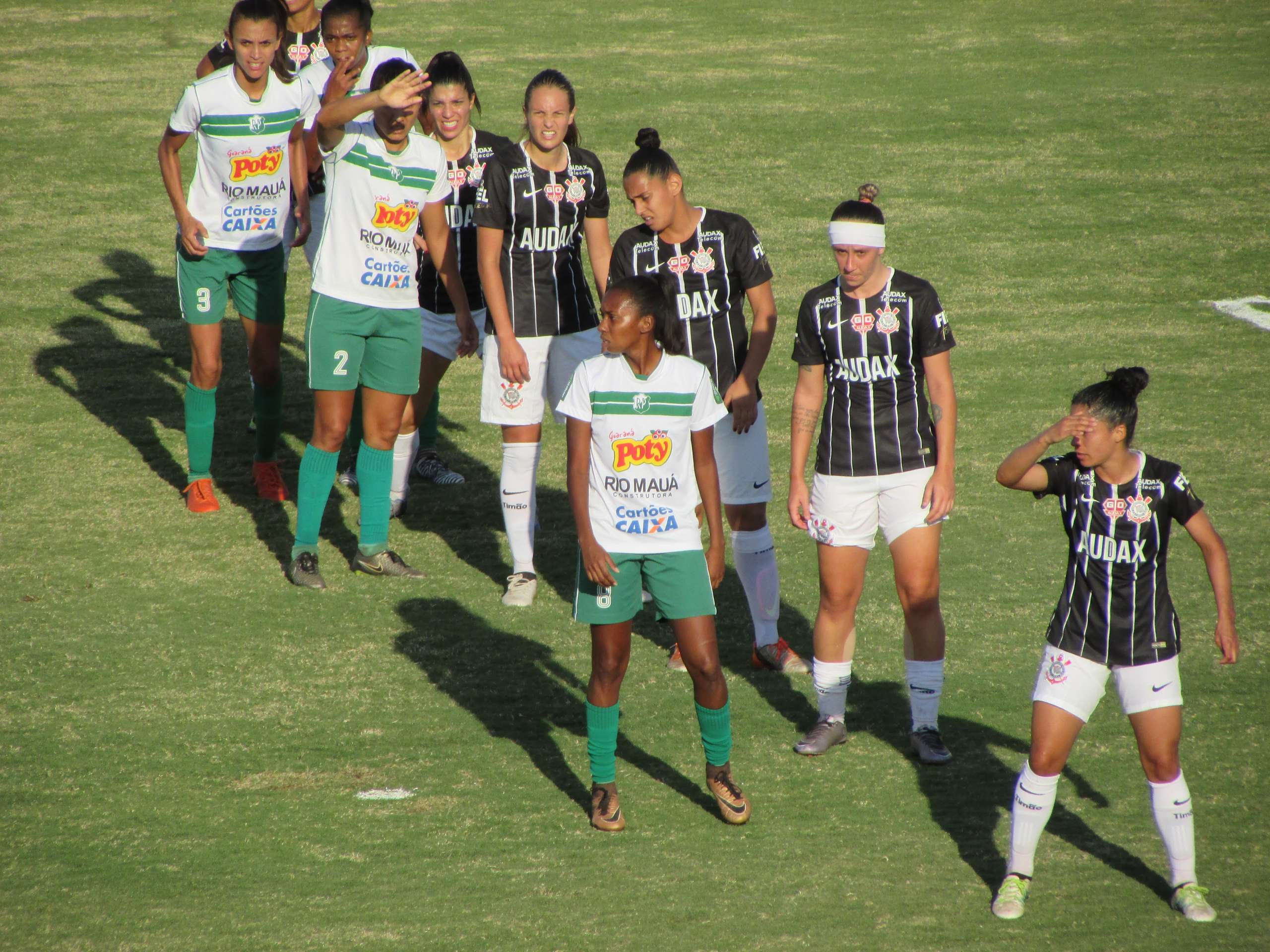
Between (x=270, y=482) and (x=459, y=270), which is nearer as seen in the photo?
(x=459, y=270)

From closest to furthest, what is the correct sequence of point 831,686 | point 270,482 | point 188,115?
point 831,686, point 188,115, point 270,482

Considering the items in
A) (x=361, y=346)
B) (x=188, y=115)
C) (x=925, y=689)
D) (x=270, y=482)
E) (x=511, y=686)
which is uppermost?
(x=188, y=115)

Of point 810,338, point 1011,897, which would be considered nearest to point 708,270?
point 810,338

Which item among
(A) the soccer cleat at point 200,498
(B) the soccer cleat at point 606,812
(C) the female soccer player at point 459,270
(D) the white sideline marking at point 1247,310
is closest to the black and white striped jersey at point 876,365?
(B) the soccer cleat at point 606,812

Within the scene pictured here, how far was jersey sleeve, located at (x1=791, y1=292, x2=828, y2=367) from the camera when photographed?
4832 mm

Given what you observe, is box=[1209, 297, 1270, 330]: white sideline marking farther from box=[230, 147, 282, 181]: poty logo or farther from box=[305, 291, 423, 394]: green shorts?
box=[230, 147, 282, 181]: poty logo

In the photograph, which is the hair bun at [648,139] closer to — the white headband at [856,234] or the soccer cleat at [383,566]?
the white headband at [856,234]

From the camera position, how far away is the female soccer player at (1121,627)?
389 cm

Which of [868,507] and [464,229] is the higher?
[464,229]

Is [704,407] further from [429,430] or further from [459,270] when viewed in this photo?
[429,430]

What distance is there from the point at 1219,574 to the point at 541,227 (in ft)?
11.2

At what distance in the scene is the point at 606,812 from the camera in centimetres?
445

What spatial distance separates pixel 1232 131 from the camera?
48.1 feet

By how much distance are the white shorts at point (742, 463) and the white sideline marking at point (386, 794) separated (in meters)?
1.84
